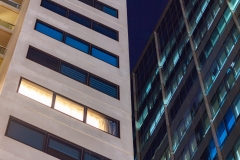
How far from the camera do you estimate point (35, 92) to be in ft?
83.4

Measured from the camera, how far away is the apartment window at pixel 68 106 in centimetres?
2517

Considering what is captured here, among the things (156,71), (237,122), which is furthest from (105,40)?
(156,71)

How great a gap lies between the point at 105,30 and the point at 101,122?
959 centimetres

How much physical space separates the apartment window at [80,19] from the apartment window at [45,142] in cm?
1159

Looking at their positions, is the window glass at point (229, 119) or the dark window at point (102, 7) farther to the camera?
the window glass at point (229, 119)

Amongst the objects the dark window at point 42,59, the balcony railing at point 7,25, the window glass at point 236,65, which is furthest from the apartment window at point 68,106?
the window glass at point 236,65

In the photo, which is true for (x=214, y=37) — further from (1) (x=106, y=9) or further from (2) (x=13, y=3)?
(2) (x=13, y=3)

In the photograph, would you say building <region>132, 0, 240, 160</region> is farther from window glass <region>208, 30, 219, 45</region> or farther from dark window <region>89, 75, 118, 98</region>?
dark window <region>89, 75, 118, 98</region>

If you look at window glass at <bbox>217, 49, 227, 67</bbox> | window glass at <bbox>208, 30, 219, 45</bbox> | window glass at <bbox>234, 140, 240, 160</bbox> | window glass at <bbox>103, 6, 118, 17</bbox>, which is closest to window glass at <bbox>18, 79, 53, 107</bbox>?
window glass at <bbox>103, 6, 118, 17</bbox>

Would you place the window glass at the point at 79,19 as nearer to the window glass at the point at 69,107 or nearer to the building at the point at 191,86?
the window glass at the point at 69,107

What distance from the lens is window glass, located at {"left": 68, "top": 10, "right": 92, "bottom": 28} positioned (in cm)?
3317

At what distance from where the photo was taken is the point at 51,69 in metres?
27.3

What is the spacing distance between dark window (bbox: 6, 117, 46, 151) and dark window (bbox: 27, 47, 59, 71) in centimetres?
535

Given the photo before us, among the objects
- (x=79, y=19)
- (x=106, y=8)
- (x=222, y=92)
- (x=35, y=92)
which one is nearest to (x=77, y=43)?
(x=79, y=19)
